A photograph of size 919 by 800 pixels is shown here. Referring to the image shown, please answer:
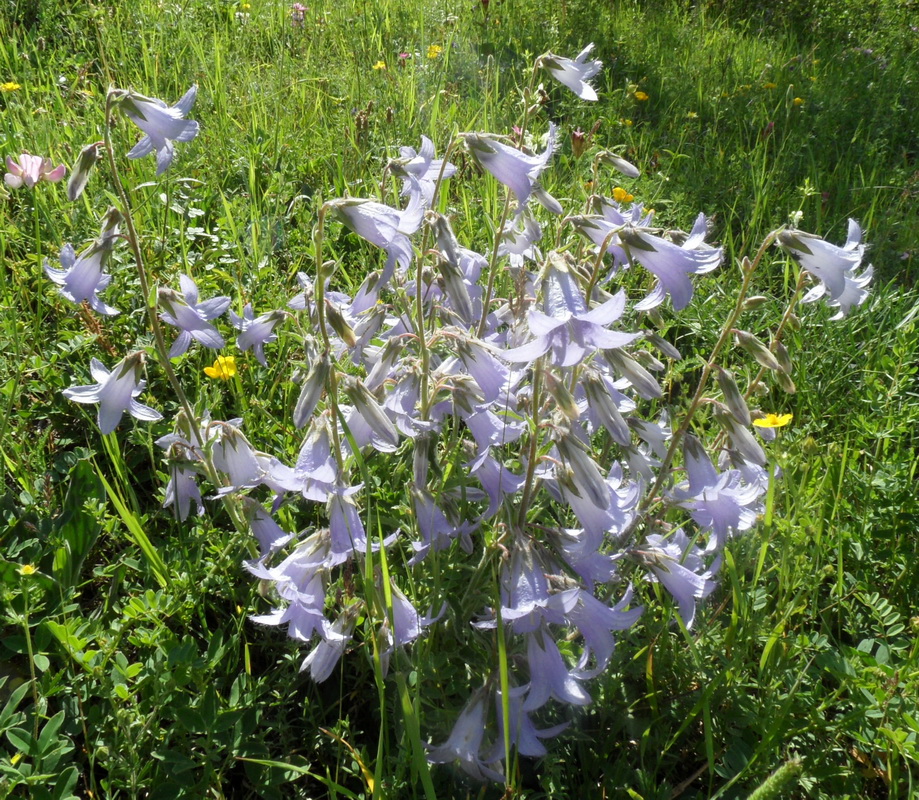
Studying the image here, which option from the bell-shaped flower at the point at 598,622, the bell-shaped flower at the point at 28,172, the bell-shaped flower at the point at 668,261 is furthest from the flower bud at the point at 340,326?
the bell-shaped flower at the point at 28,172

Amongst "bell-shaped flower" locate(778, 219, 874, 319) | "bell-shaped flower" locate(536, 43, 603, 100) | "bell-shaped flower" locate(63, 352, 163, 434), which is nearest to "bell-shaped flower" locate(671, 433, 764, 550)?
"bell-shaped flower" locate(778, 219, 874, 319)

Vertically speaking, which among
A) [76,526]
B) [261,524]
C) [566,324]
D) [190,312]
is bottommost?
[76,526]

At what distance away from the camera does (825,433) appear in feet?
8.61

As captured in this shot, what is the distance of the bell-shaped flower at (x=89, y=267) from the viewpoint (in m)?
1.54

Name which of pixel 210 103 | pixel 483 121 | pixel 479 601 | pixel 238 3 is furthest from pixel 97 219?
pixel 238 3

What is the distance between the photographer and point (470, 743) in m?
1.46

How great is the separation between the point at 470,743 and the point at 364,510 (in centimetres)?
58

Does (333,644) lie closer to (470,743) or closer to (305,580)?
(305,580)

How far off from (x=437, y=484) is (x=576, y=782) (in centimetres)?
71

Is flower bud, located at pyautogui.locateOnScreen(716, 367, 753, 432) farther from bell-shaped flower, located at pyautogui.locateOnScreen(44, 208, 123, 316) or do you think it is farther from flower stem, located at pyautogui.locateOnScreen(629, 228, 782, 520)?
bell-shaped flower, located at pyautogui.locateOnScreen(44, 208, 123, 316)

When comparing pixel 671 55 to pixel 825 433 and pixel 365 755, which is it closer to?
pixel 825 433

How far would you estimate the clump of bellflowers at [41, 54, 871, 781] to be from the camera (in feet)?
4.61

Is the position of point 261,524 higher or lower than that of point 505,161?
lower

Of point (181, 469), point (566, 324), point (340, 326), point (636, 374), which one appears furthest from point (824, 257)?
point (181, 469)
